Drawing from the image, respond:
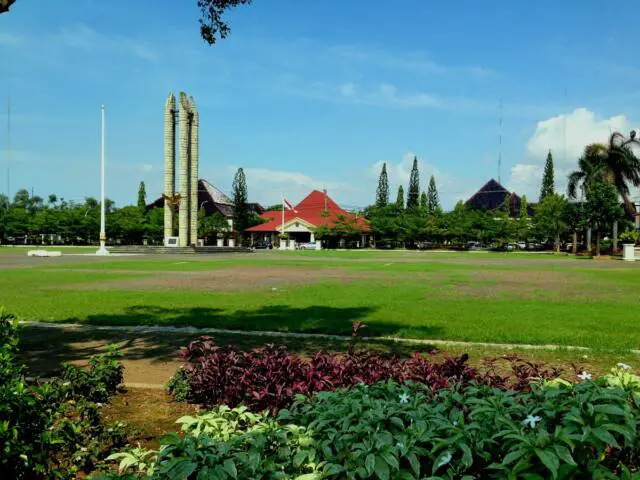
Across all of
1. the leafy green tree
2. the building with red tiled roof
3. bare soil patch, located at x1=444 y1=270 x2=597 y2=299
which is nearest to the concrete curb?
bare soil patch, located at x1=444 y1=270 x2=597 y2=299

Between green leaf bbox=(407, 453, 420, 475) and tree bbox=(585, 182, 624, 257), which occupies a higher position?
tree bbox=(585, 182, 624, 257)

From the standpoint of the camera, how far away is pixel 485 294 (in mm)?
15344

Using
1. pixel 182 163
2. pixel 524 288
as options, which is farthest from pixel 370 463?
pixel 182 163

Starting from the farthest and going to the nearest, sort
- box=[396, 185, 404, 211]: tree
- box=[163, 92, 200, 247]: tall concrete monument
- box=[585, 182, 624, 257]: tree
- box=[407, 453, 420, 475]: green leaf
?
box=[396, 185, 404, 211]: tree < box=[163, 92, 200, 247]: tall concrete monument < box=[585, 182, 624, 257]: tree < box=[407, 453, 420, 475]: green leaf

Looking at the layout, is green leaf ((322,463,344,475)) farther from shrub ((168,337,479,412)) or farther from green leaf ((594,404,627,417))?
shrub ((168,337,479,412))

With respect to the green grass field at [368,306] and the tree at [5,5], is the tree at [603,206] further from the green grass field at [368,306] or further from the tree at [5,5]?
the tree at [5,5]

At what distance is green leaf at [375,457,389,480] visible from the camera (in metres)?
2.30

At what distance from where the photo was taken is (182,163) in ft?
194

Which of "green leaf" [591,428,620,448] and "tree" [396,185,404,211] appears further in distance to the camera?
"tree" [396,185,404,211]

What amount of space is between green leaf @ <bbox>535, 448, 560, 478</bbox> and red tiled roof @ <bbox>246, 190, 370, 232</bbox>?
82005 millimetres

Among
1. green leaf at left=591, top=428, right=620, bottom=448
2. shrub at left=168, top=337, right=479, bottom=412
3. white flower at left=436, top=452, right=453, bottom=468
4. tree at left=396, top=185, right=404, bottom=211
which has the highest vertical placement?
tree at left=396, top=185, right=404, bottom=211

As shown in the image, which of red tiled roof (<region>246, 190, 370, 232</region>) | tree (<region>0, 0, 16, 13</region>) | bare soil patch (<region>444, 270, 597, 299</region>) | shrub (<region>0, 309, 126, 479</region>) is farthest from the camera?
red tiled roof (<region>246, 190, 370, 232</region>)

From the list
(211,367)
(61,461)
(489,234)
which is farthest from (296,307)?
(489,234)

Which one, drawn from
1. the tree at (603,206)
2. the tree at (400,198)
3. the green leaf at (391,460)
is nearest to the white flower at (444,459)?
the green leaf at (391,460)
